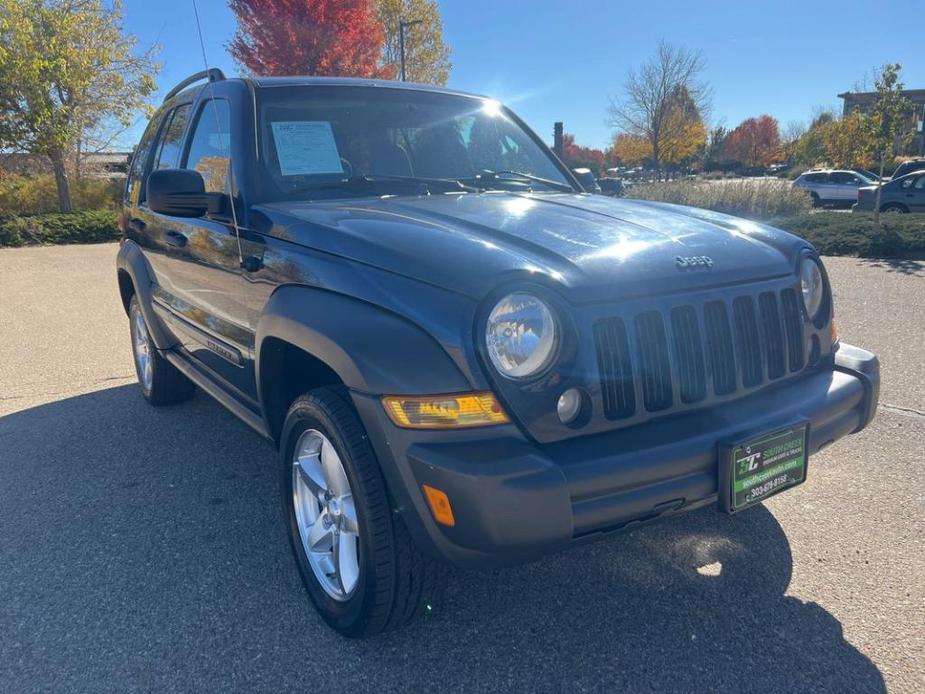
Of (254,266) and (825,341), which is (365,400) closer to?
(254,266)

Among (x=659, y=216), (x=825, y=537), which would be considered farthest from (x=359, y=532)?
(x=825, y=537)

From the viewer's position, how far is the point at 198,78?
12.8ft

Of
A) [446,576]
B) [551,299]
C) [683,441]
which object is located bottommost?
[446,576]

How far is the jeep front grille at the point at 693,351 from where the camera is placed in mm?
2035

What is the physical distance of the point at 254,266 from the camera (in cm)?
274

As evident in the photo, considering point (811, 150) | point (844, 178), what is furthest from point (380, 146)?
point (811, 150)

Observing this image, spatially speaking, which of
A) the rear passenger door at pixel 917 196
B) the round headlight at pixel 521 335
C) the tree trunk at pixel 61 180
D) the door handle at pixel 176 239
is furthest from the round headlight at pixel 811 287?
the tree trunk at pixel 61 180

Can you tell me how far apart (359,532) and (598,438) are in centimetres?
76

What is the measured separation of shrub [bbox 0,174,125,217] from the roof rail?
15.8m

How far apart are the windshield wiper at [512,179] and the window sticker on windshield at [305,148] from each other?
0.63m

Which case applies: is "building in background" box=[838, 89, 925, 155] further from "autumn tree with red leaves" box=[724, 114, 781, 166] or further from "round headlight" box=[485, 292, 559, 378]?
"round headlight" box=[485, 292, 559, 378]

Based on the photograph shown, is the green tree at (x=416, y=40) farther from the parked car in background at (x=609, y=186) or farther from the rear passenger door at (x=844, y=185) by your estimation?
the parked car in background at (x=609, y=186)

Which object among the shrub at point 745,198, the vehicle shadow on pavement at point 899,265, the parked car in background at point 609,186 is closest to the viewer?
the parked car in background at point 609,186

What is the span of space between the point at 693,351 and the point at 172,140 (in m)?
3.25
